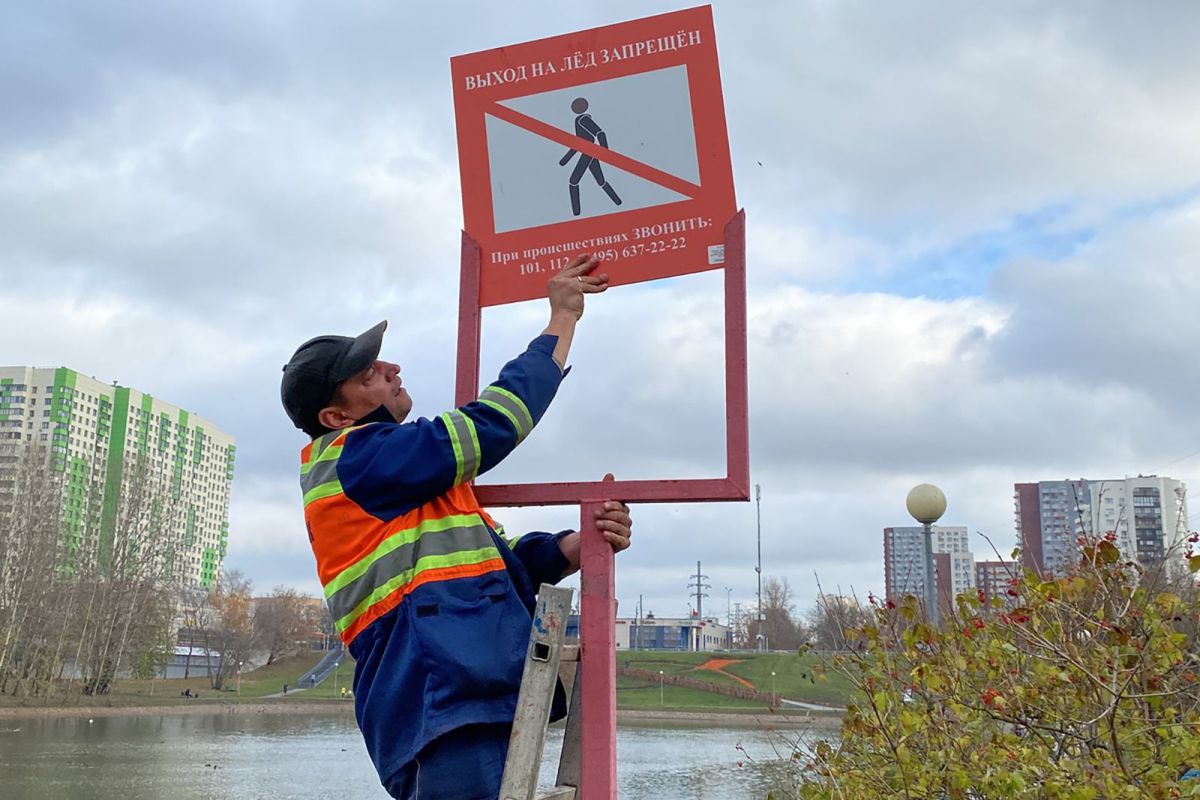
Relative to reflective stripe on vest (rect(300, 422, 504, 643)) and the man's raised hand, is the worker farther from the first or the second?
the man's raised hand

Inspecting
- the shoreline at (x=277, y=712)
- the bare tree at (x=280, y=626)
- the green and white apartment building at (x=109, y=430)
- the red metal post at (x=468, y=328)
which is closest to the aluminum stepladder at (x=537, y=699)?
the red metal post at (x=468, y=328)

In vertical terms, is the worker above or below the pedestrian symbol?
below

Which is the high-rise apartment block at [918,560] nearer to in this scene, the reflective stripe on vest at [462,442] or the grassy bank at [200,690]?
the reflective stripe on vest at [462,442]

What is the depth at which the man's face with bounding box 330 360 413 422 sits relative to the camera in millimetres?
2529

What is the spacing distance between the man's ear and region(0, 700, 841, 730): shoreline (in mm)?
30566

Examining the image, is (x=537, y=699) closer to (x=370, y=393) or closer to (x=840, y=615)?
(x=370, y=393)

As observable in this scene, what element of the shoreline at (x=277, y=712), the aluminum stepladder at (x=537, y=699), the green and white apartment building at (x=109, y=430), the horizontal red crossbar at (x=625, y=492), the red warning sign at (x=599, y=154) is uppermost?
the green and white apartment building at (x=109, y=430)

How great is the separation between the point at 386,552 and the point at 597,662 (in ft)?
1.80

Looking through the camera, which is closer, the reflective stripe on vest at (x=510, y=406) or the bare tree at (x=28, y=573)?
the reflective stripe on vest at (x=510, y=406)

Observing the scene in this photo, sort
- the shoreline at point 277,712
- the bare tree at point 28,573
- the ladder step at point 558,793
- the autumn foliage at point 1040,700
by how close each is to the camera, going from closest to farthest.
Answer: the ladder step at point 558,793 → the autumn foliage at point 1040,700 → the shoreline at point 277,712 → the bare tree at point 28,573

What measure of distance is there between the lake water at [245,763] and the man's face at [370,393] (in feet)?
25.9

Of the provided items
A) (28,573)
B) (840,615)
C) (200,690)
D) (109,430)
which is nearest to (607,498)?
(840,615)

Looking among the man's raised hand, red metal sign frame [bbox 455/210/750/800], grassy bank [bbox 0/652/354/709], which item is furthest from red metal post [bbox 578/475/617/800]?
grassy bank [bbox 0/652/354/709]

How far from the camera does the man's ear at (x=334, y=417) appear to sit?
2.54 meters
